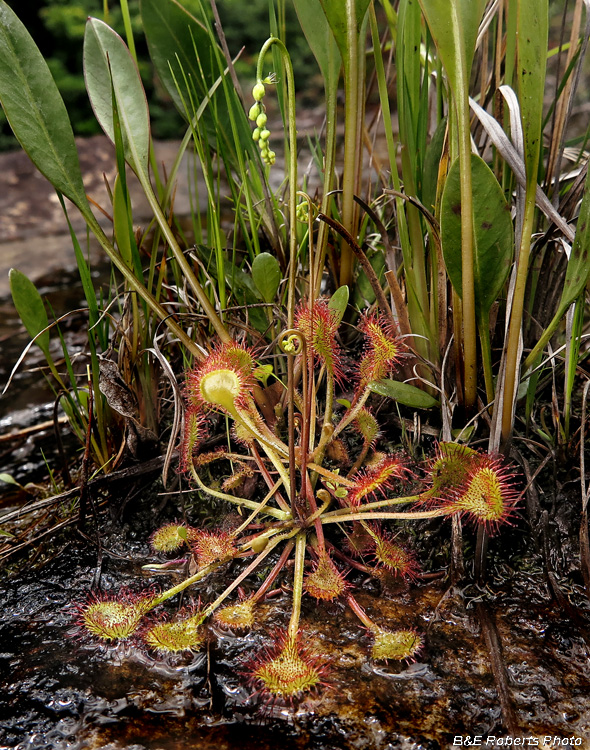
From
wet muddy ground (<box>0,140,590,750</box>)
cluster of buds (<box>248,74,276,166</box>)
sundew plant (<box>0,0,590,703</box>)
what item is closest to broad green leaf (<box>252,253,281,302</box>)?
sundew plant (<box>0,0,590,703</box>)

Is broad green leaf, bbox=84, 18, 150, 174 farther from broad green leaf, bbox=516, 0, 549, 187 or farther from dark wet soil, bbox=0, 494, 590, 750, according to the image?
dark wet soil, bbox=0, 494, 590, 750

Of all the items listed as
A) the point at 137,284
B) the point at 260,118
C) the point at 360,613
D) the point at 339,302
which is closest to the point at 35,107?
the point at 137,284

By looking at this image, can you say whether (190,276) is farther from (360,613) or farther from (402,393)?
(360,613)

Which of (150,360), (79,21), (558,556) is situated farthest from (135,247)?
(79,21)

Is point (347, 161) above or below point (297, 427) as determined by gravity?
above

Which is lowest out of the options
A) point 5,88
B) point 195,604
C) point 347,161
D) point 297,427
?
point 195,604

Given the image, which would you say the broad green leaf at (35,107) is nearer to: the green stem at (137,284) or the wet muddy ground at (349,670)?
the green stem at (137,284)

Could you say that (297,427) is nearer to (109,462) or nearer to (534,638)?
(109,462)
